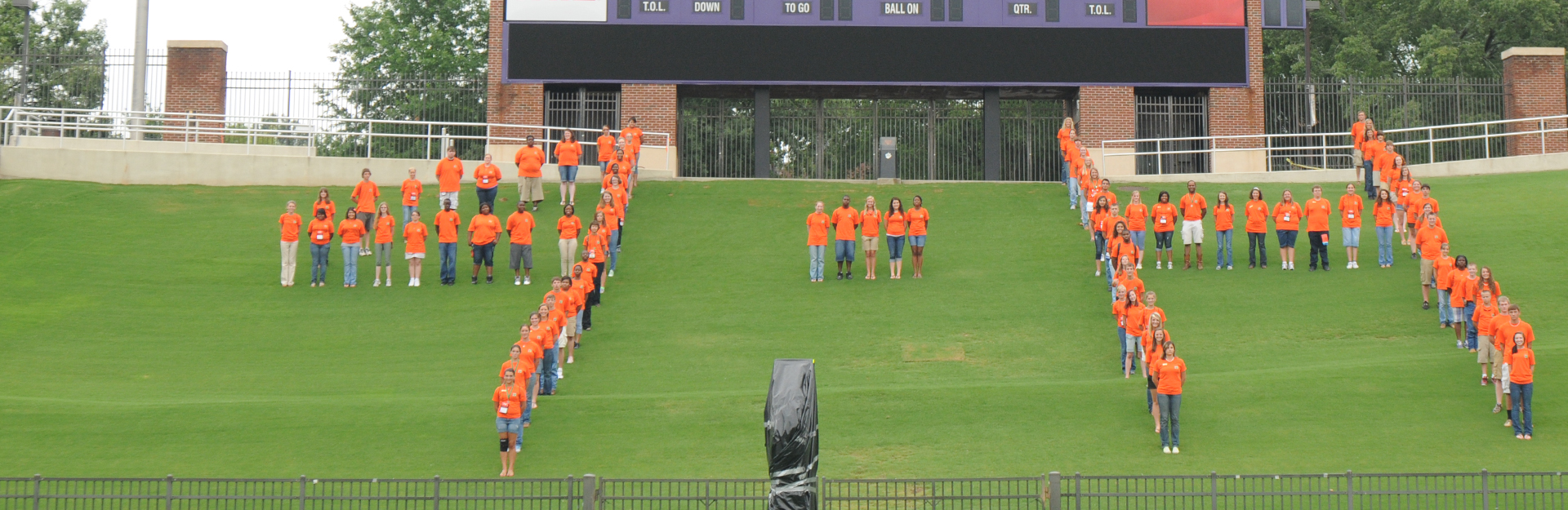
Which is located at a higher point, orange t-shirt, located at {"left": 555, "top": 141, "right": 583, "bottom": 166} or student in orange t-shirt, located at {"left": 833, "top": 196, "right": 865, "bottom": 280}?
orange t-shirt, located at {"left": 555, "top": 141, "right": 583, "bottom": 166}

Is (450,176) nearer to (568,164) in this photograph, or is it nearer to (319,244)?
(568,164)

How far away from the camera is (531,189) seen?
26.6 m

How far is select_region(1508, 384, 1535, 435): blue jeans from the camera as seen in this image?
1453 centimetres

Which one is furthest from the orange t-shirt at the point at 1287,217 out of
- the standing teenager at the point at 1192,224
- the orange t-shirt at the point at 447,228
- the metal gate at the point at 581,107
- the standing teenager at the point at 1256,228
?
the metal gate at the point at 581,107

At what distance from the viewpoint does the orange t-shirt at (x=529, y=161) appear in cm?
2619

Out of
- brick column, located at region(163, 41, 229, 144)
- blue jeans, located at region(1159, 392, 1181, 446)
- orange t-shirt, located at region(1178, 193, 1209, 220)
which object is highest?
brick column, located at region(163, 41, 229, 144)

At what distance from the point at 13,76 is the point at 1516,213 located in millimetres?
45084

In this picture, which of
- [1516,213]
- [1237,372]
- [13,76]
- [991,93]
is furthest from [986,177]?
[13,76]

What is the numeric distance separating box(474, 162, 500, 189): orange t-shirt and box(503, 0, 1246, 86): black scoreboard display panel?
803 cm

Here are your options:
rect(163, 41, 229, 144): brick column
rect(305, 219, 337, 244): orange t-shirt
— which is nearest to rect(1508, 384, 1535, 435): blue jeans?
rect(305, 219, 337, 244): orange t-shirt

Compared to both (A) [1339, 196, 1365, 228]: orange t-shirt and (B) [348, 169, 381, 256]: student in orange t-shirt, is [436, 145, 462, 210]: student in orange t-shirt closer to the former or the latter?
(B) [348, 169, 381, 256]: student in orange t-shirt

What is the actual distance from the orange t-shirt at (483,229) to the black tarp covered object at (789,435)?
13214 mm

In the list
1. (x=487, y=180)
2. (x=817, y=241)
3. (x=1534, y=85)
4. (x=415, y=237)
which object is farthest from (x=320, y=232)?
(x=1534, y=85)

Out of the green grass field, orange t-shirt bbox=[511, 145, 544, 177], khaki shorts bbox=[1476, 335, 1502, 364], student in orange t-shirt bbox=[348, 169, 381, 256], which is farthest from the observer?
orange t-shirt bbox=[511, 145, 544, 177]
